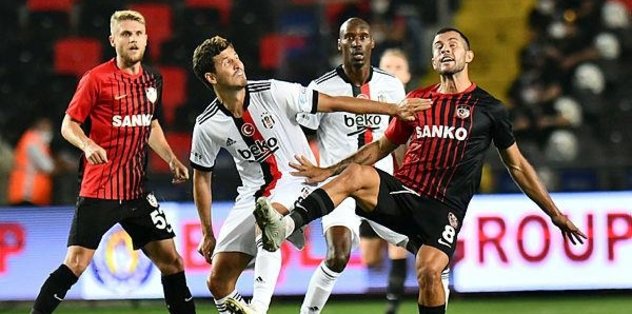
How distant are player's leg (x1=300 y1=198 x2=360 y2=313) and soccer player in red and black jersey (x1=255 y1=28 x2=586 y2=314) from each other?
2.01 ft

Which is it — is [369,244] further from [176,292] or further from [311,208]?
[311,208]

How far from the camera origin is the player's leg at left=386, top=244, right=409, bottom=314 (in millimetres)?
9359

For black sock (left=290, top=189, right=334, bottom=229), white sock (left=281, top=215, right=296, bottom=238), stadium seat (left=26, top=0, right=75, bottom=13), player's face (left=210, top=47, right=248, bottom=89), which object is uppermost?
stadium seat (left=26, top=0, right=75, bottom=13)

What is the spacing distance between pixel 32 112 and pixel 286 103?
728 centimetres

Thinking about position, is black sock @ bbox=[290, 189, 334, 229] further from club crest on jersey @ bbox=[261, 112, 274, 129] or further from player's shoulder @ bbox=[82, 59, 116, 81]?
player's shoulder @ bbox=[82, 59, 116, 81]

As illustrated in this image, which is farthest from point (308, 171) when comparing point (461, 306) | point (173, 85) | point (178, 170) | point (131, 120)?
point (173, 85)

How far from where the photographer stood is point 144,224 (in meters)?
8.07

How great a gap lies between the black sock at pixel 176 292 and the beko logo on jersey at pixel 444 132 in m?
1.78

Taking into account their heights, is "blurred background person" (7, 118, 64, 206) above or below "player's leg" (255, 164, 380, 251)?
below

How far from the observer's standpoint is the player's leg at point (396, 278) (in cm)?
936

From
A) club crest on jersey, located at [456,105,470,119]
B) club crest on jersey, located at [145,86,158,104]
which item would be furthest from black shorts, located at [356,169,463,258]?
club crest on jersey, located at [145,86,158,104]

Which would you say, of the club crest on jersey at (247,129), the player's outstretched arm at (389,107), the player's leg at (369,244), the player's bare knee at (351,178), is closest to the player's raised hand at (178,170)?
the club crest on jersey at (247,129)

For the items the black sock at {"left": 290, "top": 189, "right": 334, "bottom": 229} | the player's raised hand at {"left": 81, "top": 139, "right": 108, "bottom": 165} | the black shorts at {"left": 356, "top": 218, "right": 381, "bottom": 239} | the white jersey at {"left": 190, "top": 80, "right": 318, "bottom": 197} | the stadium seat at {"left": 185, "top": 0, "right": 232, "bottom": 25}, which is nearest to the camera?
the black sock at {"left": 290, "top": 189, "right": 334, "bottom": 229}

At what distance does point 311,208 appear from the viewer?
712cm
